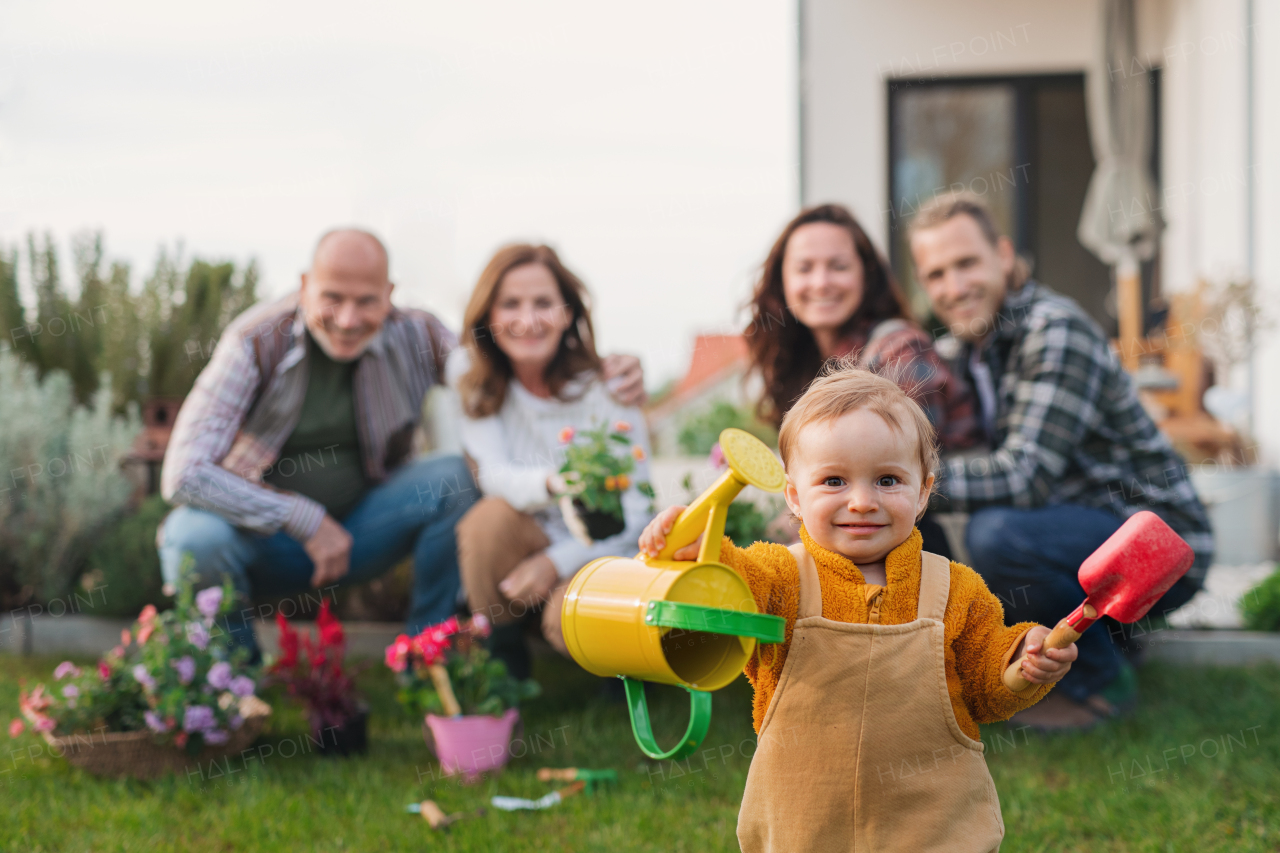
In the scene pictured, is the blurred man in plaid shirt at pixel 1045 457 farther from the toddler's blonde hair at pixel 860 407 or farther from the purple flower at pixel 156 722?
the purple flower at pixel 156 722

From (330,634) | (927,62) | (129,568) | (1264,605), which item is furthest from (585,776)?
(927,62)

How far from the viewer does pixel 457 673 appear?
2.78m

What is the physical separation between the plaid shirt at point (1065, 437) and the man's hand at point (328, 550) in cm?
192

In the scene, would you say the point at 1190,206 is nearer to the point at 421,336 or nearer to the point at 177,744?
the point at 421,336

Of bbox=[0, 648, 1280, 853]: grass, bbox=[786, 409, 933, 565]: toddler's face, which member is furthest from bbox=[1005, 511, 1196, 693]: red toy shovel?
bbox=[0, 648, 1280, 853]: grass

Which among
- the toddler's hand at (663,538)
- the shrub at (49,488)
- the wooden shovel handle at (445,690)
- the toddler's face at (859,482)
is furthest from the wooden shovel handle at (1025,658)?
the shrub at (49,488)

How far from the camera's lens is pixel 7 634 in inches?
167

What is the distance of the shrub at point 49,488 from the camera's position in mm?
4270

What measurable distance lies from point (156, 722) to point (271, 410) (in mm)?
1117

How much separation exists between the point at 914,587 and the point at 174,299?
4.98 m

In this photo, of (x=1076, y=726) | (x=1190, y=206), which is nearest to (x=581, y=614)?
(x=1076, y=726)

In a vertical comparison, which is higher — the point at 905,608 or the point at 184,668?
the point at 905,608

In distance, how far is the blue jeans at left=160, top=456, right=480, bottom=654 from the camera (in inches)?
123

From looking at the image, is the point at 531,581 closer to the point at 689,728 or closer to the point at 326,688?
the point at 326,688
